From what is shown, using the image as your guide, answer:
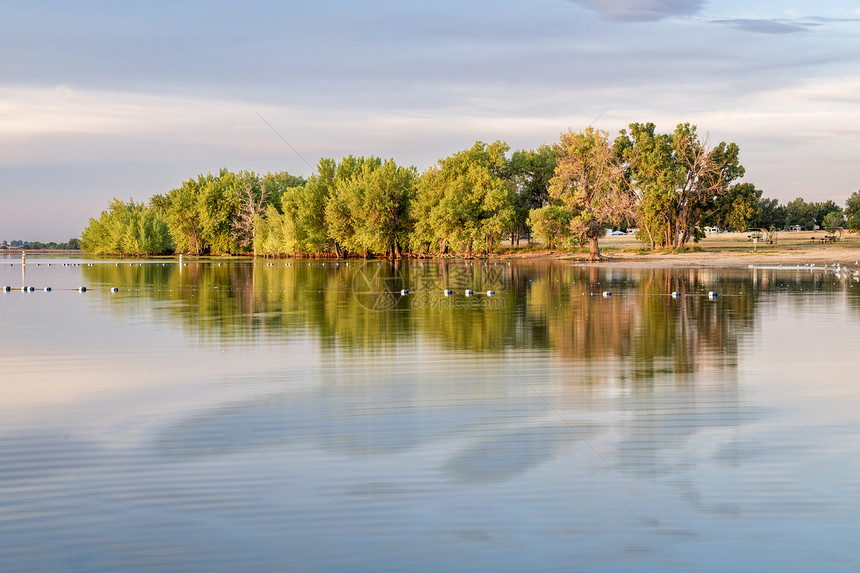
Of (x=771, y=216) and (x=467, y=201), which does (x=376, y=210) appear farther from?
(x=771, y=216)

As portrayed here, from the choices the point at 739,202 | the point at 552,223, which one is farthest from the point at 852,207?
the point at 552,223

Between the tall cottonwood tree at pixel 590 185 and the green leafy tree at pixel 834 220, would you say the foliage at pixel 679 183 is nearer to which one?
the tall cottonwood tree at pixel 590 185

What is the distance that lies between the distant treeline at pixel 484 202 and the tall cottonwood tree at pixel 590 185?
0.15m

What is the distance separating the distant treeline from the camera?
8694 centimetres

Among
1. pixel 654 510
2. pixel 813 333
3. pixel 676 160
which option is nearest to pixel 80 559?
pixel 654 510

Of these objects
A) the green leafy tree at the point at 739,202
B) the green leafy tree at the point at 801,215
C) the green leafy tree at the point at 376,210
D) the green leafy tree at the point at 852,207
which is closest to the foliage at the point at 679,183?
the green leafy tree at the point at 739,202

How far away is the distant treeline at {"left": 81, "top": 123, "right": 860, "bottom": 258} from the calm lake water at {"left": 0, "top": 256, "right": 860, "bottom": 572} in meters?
66.9

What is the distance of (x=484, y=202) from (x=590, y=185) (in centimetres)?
1583

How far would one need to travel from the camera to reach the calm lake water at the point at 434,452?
6898 millimetres

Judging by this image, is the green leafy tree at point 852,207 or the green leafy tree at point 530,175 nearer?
the green leafy tree at point 530,175

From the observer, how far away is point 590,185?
285 feet

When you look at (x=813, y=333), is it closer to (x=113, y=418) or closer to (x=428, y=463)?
(x=428, y=463)

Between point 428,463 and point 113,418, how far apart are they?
5.55 metres

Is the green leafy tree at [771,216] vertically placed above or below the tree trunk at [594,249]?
above
